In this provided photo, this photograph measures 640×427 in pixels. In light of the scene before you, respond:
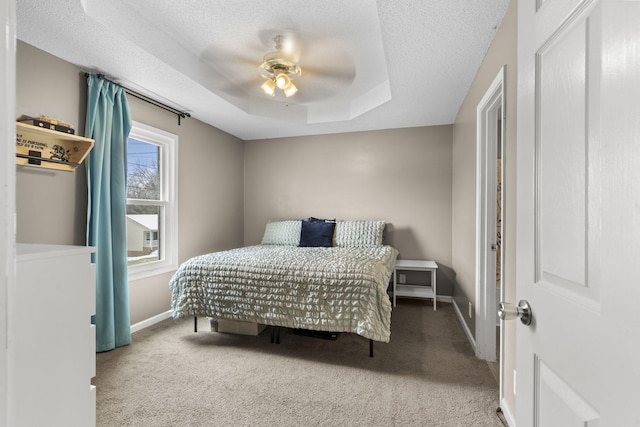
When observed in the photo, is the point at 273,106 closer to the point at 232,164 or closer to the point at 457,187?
the point at 232,164

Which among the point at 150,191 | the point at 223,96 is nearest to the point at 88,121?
the point at 150,191

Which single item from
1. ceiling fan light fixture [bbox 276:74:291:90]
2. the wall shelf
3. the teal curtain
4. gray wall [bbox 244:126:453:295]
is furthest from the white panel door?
gray wall [bbox 244:126:453:295]

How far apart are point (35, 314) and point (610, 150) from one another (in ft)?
4.66

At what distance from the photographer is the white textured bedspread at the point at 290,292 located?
2.18 meters

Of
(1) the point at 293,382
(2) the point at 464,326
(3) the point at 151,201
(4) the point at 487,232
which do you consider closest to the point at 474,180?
(4) the point at 487,232

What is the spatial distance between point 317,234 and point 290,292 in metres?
1.60

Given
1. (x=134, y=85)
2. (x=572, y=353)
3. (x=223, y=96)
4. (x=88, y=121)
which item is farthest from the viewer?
(x=223, y=96)

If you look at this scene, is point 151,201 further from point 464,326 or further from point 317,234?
point 464,326

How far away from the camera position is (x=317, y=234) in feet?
12.8

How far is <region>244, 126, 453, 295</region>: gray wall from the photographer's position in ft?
12.9

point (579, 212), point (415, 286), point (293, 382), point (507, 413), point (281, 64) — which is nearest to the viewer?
point (579, 212)

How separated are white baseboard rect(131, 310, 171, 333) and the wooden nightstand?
2.55 meters

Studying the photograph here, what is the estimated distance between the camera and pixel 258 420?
162cm

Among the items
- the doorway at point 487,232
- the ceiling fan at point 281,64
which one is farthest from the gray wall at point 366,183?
the ceiling fan at point 281,64
